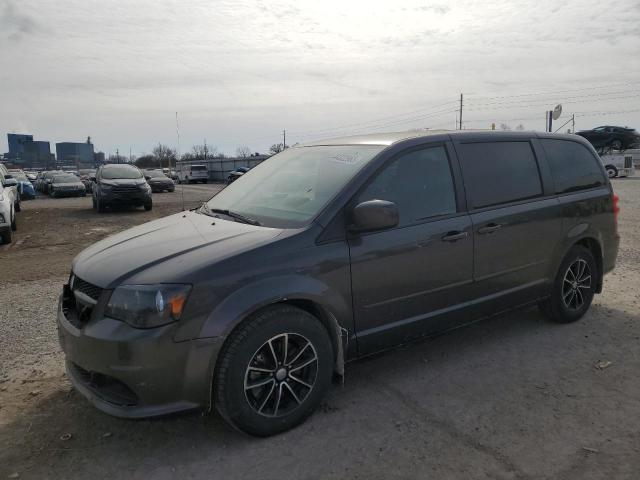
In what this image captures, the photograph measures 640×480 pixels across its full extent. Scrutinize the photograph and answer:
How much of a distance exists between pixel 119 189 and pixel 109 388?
16055 mm

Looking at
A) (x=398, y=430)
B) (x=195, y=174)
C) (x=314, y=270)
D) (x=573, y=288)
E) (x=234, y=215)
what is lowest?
(x=398, y=430)

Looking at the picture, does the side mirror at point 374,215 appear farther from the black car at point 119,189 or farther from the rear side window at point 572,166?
the black car at point 119,189

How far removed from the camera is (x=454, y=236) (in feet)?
12.6

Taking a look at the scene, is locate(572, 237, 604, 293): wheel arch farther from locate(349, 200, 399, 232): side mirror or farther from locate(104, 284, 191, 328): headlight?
locate(104, 284, 191, 328): headlight

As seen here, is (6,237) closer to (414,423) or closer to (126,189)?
(126,189)

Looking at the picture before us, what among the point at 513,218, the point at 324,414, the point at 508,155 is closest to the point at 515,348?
the point at 513,218

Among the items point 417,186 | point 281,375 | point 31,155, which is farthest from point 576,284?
point 31,155

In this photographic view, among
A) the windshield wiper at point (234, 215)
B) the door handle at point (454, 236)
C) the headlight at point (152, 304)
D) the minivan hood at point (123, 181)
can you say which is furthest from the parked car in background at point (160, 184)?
the headlight at point (152, 304)

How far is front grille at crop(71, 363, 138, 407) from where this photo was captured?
287cm

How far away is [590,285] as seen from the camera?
5059 millimetres

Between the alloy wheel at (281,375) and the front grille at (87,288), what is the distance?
3.17 feet

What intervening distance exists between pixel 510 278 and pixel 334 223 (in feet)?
5.87

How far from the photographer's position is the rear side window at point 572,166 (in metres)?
4.75

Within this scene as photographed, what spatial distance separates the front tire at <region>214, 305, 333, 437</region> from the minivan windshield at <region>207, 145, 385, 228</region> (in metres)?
0.67
